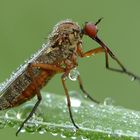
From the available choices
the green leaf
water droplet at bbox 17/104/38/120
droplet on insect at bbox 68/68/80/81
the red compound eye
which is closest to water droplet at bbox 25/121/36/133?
the green leaf

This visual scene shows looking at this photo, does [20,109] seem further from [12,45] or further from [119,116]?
[12,45]

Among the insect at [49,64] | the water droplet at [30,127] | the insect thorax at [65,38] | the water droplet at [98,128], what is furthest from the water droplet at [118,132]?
the insect thorax at [65,38]

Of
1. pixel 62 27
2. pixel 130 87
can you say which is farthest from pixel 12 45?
pixel 62 27

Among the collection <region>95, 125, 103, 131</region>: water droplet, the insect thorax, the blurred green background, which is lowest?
the blurred green background

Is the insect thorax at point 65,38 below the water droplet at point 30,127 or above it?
above

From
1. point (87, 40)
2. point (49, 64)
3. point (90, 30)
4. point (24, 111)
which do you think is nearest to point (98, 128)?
point (24, 111)

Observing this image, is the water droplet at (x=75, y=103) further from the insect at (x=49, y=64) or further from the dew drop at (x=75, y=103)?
the insect at (x=49, y=64)

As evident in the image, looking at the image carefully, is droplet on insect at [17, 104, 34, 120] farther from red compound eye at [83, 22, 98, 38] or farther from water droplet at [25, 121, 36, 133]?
red compound eye at [83, 22, 98, 38]
